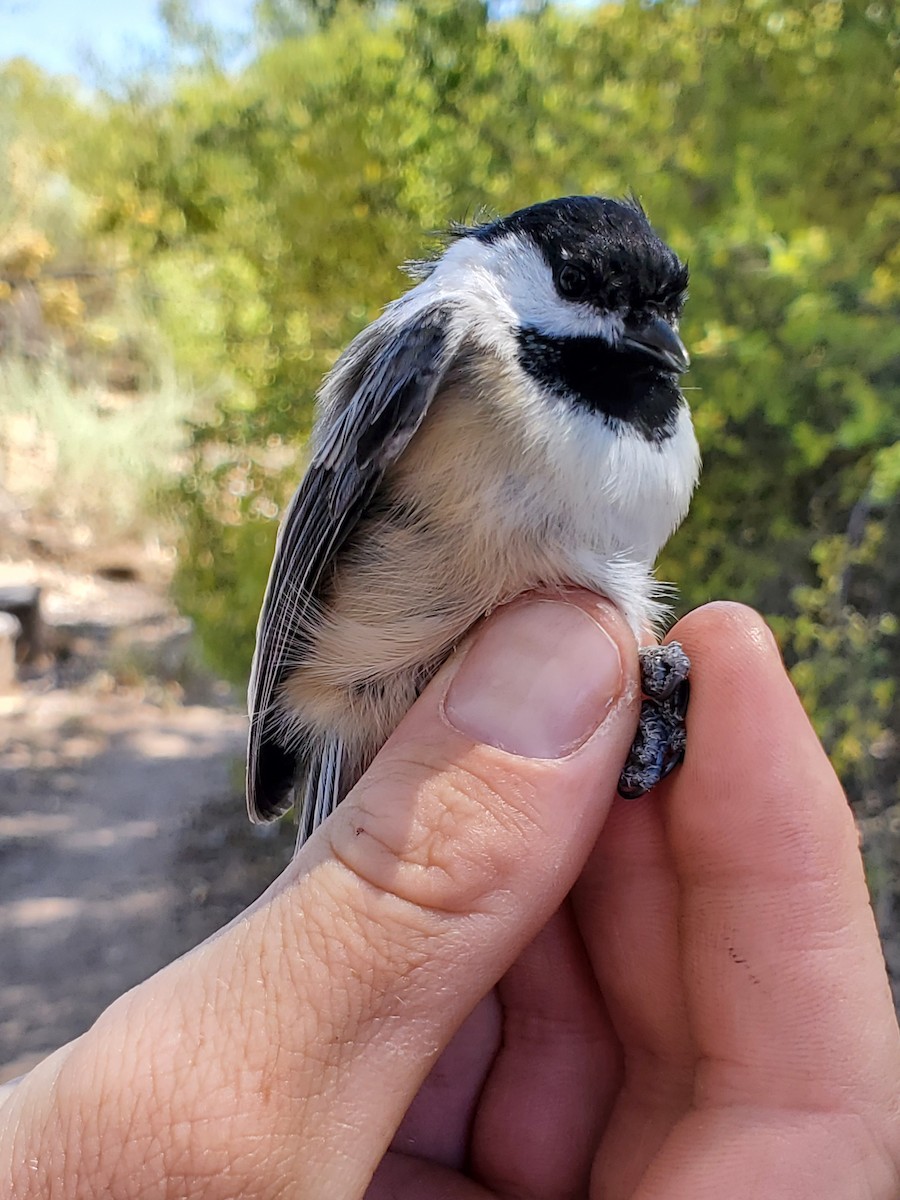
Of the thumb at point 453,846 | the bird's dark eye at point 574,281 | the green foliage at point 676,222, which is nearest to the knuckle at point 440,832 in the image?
the thumb at point 453,846

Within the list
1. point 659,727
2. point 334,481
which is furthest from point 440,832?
point 334,481

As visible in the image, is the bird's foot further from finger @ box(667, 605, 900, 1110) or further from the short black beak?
the short black beak

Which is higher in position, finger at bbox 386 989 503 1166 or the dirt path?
finger at bbox 386 989 503 1166

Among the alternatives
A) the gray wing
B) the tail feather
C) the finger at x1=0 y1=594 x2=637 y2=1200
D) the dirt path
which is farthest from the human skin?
the dirt path

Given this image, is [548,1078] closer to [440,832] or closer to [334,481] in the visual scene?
[440,832]

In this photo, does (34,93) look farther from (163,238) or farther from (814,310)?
(814,310)
